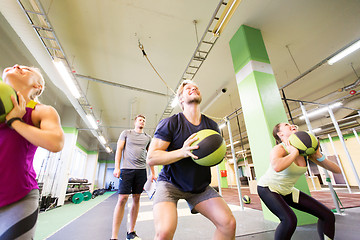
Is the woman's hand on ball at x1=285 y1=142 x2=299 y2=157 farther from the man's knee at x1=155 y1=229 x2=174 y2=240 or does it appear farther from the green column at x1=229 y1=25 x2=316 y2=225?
the man's knee at x1=155 y1=229 x2=174 y2=240

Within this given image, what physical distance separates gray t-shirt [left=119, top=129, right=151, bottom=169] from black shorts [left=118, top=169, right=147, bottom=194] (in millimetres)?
68

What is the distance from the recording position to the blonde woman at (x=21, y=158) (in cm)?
72

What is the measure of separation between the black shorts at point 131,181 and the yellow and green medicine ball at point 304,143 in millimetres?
1904

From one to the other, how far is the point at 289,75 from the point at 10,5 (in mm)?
7816

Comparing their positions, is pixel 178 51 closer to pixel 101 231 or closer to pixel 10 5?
pixel 10 5

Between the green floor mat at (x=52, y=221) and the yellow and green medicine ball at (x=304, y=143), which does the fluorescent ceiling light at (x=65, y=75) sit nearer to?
the green floor mat at (x=52, y=221)

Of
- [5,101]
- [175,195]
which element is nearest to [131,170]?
[175,195]

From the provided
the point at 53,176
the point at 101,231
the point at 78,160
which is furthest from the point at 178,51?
the point at 78,160

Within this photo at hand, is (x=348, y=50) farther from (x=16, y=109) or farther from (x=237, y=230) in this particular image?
(x=16, y=109)

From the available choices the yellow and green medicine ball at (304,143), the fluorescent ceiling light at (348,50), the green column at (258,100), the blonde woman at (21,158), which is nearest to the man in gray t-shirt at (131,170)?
the blonde woman at (21,158)

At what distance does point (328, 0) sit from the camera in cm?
354

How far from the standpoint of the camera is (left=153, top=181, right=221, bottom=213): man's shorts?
3.58ft

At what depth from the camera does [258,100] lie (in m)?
3.03

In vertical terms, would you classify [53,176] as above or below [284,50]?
below
